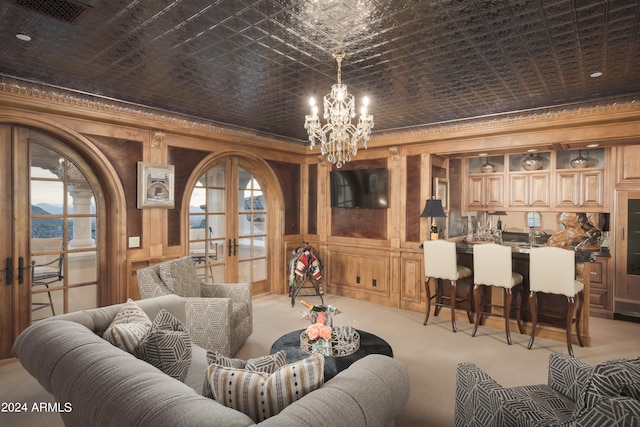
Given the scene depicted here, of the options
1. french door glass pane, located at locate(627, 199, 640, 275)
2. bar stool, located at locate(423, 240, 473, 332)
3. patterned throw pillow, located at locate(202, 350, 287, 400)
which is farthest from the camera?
french door glass pane, located at locate(627, 199, 640, 275)

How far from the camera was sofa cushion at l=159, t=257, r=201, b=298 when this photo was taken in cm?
→ 345

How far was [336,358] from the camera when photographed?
2.62 m

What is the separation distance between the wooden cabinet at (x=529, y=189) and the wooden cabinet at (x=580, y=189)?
19cm

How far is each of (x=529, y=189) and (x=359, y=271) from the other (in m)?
3.03

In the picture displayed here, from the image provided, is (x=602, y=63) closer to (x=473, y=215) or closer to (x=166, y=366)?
(x=166, y=366)

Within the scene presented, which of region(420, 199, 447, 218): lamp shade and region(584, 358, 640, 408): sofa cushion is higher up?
region(420, 199, 447, 218): lamp shade

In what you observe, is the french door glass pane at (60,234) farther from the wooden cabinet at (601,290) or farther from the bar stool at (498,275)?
the wooden cabinet at (601,290)

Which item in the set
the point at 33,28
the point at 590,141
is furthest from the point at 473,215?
the point at 33,28

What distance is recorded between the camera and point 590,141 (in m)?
4.00

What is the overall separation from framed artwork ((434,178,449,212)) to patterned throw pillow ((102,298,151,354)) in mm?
4271

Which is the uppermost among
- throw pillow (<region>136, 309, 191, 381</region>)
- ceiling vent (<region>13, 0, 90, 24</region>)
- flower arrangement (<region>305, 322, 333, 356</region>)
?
ceiling vent (<region>13, 0, 90, 24</region>)

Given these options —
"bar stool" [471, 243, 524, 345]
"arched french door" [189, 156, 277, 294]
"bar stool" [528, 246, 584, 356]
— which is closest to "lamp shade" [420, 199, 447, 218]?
"bar stool" [471, 243, 524, 345]

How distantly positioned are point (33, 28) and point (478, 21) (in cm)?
273

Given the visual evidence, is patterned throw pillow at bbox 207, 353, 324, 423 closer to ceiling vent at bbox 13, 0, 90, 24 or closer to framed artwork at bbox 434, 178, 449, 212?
ceiling vent at bbox 13, 0, 90, 24
